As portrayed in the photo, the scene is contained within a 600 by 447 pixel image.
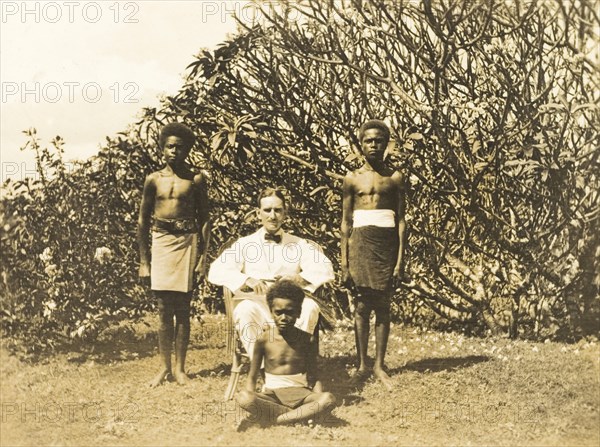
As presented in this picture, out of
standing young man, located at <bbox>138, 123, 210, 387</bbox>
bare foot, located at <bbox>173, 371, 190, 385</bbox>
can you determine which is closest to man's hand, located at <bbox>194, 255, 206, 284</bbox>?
Answer: standing young man, located at <bbox>138, 123, 210, 387</bbox>

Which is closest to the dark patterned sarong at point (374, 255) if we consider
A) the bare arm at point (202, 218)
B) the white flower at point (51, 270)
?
the bare arm at point (202, 218)

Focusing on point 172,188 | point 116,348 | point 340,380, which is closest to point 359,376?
point 340,380

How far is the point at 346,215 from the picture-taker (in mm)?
5086

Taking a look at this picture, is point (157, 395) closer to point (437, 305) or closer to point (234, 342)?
point (234, 342)

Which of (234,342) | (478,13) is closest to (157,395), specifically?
(234,342)

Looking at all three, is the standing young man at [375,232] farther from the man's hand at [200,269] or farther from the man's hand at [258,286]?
the man's hand at [200,269]

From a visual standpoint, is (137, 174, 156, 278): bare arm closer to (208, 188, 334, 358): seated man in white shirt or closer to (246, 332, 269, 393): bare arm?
(208, 188, 334, 358): seated man in white shirt

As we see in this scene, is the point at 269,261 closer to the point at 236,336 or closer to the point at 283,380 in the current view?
the point at 236,336

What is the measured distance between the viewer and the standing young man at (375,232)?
494 centimetres

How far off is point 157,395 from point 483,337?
3398mm

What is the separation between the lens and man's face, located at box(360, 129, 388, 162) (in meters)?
4.85

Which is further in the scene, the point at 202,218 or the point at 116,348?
the point at 116,348

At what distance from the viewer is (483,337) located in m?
6.77

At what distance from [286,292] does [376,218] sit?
3.30ft
